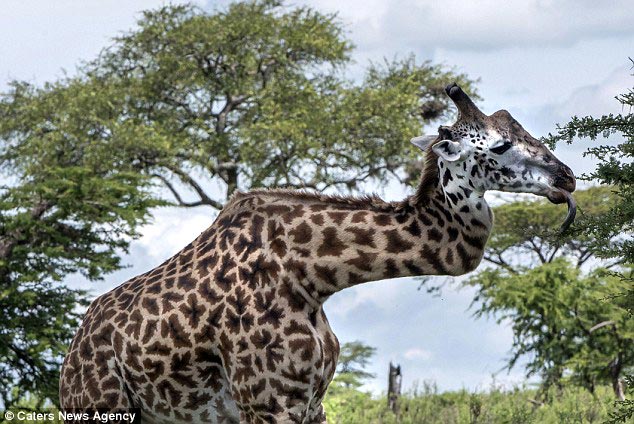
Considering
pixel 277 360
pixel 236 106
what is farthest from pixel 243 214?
pixel 236 106

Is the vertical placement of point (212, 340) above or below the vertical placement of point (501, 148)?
below

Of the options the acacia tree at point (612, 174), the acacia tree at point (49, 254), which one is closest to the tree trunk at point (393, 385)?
the acacia tree at point (49, 254)

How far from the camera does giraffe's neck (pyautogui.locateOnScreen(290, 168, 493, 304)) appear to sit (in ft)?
18.5

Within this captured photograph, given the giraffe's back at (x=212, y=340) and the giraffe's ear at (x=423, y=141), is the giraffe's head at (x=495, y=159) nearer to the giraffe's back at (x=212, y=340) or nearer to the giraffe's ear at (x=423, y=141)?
the giraffe's ear at (x=423, y=141)

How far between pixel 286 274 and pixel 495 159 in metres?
1.40

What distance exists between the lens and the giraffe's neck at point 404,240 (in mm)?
5652

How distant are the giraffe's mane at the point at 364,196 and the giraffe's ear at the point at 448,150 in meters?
0.17

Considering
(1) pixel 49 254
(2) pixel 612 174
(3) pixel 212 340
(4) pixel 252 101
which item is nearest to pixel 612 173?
(2) pixel 612 174

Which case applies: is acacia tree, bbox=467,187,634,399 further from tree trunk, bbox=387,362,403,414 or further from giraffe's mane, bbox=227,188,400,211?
giraffe's mane, bbox=227,188,400,211

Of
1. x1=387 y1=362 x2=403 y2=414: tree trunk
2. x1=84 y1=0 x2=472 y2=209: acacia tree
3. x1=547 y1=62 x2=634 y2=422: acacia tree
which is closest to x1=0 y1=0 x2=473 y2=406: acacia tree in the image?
x1=84 y1=0 x2=472 y2=209: acacia tree

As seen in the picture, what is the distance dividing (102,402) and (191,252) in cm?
112

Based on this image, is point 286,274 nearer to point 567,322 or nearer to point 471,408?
Answer: point 471,408

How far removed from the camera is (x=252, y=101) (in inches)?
1156

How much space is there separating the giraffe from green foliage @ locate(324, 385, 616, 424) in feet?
23.9
